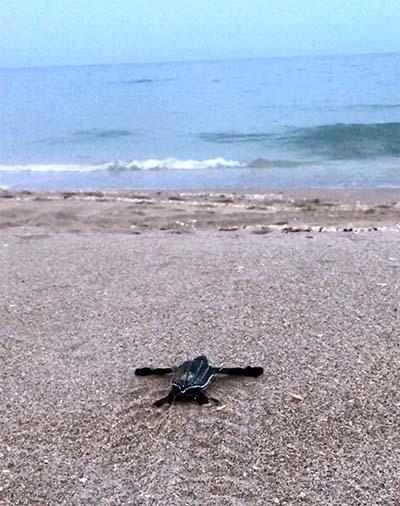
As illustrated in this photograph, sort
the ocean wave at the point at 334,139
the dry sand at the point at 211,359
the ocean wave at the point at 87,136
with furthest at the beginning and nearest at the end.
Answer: the ocean wave at the point at 87,136 → the ocean wave at the point at 334,139 → the dry sand at the point at 211,359

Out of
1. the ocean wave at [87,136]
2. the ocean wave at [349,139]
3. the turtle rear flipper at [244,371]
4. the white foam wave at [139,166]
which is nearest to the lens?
the turtle rear flipper at [244,371]

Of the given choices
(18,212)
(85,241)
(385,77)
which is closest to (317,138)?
(18,212)

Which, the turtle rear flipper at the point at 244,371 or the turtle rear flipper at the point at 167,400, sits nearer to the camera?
the turtle rear flipper at the point at 167,400

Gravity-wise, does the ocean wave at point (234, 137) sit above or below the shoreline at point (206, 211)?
above

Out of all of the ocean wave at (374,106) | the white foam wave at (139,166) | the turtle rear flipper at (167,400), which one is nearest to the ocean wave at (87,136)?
the white foam wave at (139,166)

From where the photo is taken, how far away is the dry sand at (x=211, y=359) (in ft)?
8.77

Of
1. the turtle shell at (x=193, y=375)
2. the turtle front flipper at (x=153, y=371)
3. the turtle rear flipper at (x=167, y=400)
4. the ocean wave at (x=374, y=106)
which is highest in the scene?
the ocean wave at (x=374, y=106)

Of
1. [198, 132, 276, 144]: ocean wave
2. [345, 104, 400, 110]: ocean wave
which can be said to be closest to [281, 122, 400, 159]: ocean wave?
[198, 132, 276, 144]: ocean wave

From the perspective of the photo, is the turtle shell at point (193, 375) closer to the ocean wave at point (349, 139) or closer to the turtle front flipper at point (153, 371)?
the turtle front flipper at point (153, 371)

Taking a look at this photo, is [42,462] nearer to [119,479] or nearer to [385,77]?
[119,479]

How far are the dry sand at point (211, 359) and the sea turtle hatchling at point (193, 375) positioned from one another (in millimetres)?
49

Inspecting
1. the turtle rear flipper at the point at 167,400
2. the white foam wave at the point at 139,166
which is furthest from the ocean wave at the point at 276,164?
the turtle rear flipper at the point at 167,400

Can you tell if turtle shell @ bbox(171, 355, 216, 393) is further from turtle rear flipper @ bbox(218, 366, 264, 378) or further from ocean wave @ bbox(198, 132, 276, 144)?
ocean wave @ bbox(198, 132, 276, 144)

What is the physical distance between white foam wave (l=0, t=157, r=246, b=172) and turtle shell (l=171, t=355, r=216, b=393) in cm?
1197
